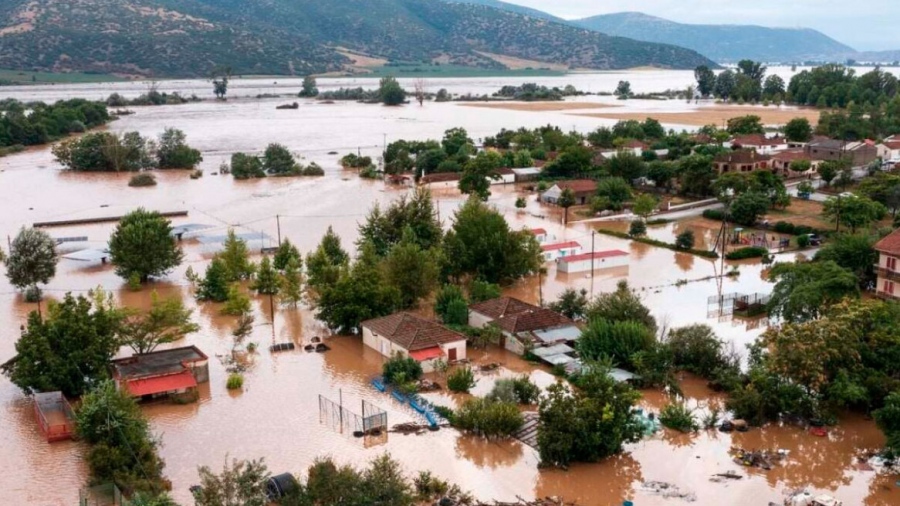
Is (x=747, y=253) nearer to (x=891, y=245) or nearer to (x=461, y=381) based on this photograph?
(x=891, y=245)

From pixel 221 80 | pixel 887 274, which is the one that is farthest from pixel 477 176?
pixel 221 80

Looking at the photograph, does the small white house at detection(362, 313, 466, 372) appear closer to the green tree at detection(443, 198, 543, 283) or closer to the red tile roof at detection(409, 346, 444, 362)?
the red tile roof at detection(409, 346, 444, 362)

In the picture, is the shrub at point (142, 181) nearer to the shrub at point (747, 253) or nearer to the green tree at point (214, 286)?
the green tree at point (214, 286)

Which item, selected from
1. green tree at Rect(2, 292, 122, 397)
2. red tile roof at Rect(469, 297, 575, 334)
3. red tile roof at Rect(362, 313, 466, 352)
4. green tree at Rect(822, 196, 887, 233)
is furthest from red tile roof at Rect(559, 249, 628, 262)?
green tree at Rect(2, 292, 122, 397)

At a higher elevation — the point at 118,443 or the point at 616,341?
the point at 616,341

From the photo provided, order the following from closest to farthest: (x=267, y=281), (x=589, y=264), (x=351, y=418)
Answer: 1. (x=351, y=418)
2. (x=267, y=281)
3. (x=589, y=264)

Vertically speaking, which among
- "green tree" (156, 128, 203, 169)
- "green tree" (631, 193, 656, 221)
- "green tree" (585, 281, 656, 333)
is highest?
"green tree" (156, 128, 203, 169)

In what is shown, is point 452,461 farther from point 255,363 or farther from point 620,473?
point 255,363
